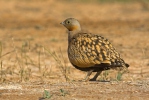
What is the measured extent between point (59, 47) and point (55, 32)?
4.86m

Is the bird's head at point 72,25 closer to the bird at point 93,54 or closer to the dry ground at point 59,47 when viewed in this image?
the bird at point 93,54

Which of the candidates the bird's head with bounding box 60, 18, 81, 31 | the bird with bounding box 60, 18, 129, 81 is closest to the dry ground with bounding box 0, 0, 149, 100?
the bird with bounding box 60, 18, 129, 81

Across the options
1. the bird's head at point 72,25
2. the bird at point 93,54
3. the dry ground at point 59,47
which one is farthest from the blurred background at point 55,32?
the bird at point 93,54

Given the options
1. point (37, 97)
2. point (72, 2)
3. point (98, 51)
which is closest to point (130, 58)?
point (98, 51)

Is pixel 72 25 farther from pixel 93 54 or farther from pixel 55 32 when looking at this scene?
pixel 55 32

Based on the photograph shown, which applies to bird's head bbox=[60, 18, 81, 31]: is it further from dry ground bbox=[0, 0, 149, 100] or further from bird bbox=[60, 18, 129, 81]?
dry ground bbox=[0, 0, 149, 100]

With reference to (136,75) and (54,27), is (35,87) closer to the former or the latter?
(136,75)

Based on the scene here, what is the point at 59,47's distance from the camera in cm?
1284

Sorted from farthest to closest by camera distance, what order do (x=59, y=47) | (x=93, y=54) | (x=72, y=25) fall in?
(x=59, y=47) < (x=72, y=25) < (x=93, y=54)

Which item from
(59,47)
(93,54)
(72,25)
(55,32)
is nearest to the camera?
(93,54)

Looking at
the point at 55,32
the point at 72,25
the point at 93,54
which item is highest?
the point at 55,32

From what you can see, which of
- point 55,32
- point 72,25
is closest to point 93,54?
point 72,25

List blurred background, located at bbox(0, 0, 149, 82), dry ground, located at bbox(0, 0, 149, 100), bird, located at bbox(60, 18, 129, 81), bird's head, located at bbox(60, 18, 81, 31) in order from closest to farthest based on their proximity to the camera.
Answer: dry ground, located at bbox(0, 0, 149, 100) → bird, located at bbox(60, 18, 129, 81) → bird's head, located at bbox(60, 18, 81, 31) → blurred background, located at bbox(0, 0, 149, 82)

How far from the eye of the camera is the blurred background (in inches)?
412
